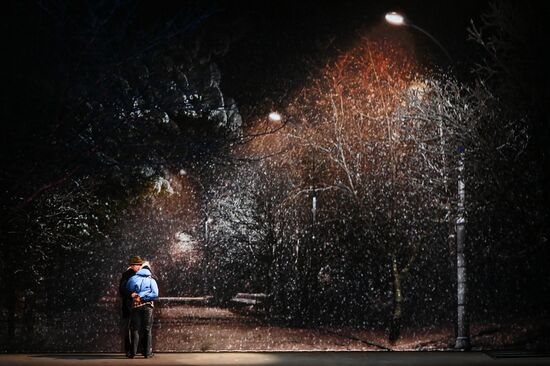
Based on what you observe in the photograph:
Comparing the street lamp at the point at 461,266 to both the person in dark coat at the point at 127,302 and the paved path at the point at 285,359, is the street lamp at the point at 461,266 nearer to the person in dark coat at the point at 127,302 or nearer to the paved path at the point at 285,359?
the paved path at the point at 285,359

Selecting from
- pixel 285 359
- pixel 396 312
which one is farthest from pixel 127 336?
pixel 396 312

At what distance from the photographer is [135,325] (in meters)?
16.6

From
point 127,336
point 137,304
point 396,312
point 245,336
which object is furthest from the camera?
point 245,336

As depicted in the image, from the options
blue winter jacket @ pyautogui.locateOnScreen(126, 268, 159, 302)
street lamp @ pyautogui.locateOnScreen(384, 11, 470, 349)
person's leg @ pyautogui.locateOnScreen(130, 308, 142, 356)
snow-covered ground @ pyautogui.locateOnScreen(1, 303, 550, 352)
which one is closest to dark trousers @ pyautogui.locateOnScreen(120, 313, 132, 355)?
person's leg @ pyautogui.locateOnScreen(130, 308, 142, 356)

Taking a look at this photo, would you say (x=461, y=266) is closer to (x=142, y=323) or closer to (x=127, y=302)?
(x=142, y=323)

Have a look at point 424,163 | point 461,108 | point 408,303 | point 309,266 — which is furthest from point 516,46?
point 309,266

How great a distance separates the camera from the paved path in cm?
1617

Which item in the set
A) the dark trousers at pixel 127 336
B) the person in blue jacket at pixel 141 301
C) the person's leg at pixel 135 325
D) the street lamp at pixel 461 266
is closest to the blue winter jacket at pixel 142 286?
the person in blue jacket at pixel 141 301

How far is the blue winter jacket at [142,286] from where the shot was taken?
16.6 meters

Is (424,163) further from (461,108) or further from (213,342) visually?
(213,342)

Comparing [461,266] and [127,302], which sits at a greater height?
[461,266]

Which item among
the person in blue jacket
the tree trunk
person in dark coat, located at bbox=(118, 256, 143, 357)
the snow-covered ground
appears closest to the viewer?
the person in blue jacket

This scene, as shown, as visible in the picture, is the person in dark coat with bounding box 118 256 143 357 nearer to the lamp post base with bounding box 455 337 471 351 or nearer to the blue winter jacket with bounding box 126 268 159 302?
the blue winter jacket with bounding box 126 268 159 302

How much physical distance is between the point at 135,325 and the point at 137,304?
0.41 meters
